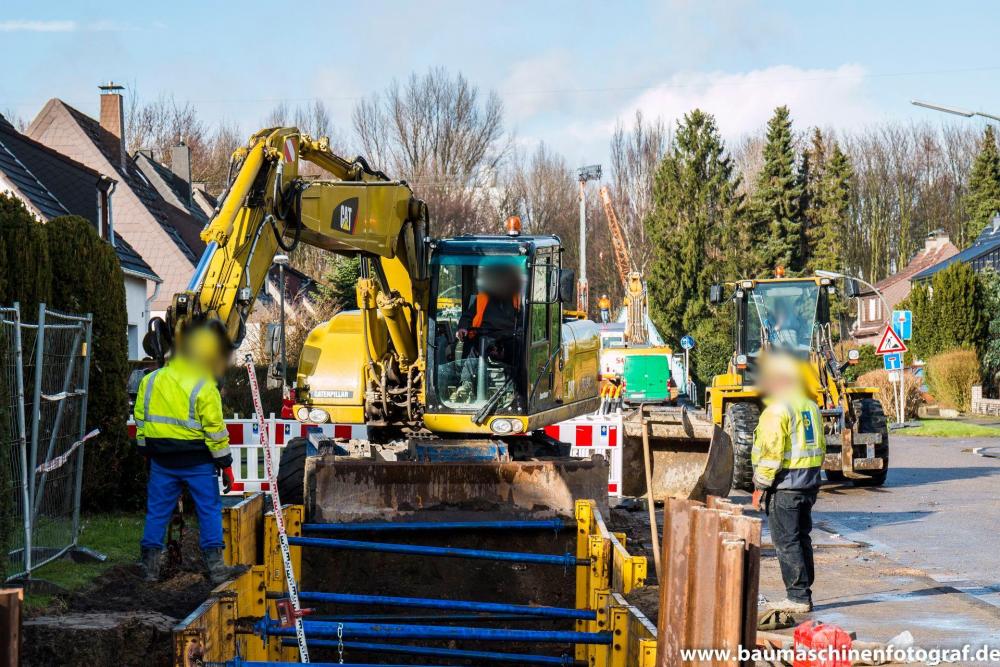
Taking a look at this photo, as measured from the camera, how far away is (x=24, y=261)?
11375 mm

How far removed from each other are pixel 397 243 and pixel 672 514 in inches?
249

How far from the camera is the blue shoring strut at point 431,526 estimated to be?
359 inches

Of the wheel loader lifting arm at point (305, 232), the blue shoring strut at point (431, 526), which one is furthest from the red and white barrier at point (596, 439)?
the blue shoring strut at point (431, 526)

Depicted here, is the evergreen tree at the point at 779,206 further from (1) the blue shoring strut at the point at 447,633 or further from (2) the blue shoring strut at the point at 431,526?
(1) the blue shoring strut at the point at 447,633

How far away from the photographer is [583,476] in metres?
9.75

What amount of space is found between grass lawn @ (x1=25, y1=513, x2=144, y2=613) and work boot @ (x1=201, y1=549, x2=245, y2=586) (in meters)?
1.05

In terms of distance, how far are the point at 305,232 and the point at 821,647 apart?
19.1ft

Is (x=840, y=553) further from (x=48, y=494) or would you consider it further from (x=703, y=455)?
(x=48, y=494)

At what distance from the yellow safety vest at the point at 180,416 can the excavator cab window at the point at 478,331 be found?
130 inches

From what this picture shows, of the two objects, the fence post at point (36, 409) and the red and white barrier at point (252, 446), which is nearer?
the fence post at point (36, 409)

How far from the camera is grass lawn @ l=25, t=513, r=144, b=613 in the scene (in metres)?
9.16

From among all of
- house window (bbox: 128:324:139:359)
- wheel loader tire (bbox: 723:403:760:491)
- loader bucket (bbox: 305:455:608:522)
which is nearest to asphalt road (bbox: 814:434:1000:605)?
wheel loader tire (bbox: 723:403:760:491)

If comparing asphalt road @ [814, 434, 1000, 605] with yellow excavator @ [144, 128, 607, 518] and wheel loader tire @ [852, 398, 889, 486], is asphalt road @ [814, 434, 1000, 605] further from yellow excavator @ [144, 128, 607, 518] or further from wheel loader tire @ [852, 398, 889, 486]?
yellow excavator @ [144, 128, 607, 518]

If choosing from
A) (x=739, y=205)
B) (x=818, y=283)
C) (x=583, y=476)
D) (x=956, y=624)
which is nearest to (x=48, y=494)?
(x=583, y=476)
